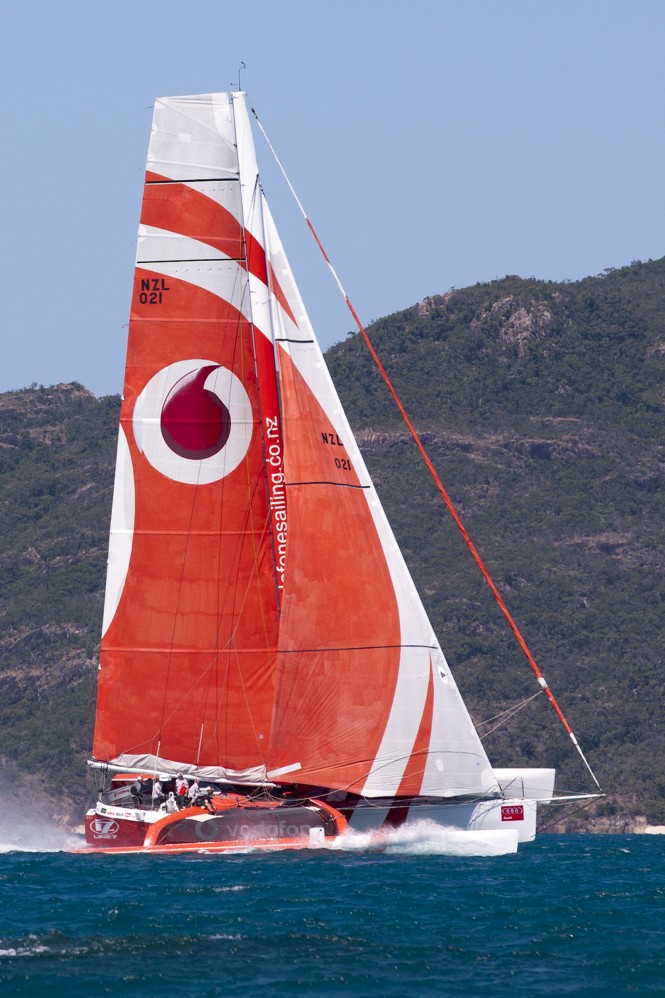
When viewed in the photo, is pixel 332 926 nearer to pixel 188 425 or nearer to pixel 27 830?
pixel 188 425

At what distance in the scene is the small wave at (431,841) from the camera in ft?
101

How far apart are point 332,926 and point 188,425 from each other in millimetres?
12613

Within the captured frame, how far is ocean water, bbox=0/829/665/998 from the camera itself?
19.0 metres

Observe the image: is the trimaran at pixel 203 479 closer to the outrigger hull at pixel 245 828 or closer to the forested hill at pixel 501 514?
the outrigger hull at pixel 245 828

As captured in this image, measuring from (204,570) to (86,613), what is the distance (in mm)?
53206

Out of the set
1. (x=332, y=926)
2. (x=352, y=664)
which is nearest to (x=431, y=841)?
(x=352, y=664)

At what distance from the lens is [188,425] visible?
3259 cm

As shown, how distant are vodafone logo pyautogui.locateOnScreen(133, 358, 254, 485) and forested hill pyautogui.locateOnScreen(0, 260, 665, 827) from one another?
3803 cm

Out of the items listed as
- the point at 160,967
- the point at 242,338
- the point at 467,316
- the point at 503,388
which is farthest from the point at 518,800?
the point at 467,316

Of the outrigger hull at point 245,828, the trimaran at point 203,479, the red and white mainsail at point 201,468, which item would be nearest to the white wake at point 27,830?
the trimaran at point 203,479

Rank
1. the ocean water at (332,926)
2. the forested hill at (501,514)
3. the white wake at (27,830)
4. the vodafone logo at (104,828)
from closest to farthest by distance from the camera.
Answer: the ocean water at (332,926)
the vodafone logo at (104,828)
the white wake at (27,830)
the forested hill at (501,514)

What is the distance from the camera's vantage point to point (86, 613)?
278ft

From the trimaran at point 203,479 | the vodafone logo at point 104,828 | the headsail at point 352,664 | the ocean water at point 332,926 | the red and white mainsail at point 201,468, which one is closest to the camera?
the ocean water at point 332,926

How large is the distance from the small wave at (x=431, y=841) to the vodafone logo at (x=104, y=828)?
4.43m
